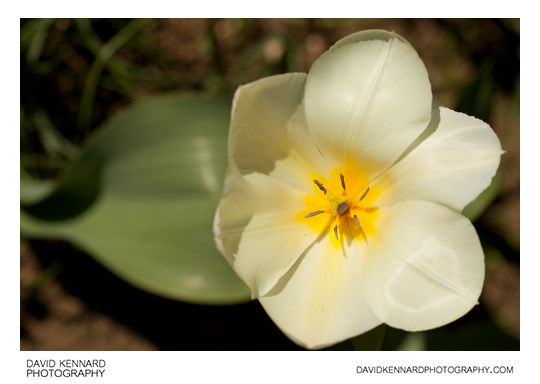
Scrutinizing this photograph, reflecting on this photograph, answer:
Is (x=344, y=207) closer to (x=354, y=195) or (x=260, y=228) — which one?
(x=354, y=195)

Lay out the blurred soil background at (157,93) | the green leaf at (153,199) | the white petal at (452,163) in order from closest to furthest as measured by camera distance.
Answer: the white petal at (452,163), the green leaf at (153,199), the blurred soil background at (157,93)

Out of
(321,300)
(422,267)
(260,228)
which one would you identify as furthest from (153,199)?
(422,267)

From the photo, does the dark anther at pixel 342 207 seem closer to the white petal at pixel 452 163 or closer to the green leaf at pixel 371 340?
the white petal at pixel 452 163

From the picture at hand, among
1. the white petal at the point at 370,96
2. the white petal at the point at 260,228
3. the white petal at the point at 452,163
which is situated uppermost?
the white petal at the point at 370,96
